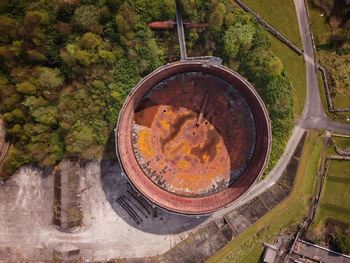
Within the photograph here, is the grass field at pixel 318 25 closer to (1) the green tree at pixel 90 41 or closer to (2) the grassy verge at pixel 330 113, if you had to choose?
(2) the grassy verge at pixel 330 113

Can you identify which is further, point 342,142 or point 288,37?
point 288,37

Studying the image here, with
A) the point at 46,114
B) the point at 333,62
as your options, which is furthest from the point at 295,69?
the point at 46,114

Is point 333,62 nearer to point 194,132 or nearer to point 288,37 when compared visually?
point 288,37

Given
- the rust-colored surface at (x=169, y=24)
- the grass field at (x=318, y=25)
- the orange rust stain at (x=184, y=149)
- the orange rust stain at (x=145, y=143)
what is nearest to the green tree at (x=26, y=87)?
the orange rust stain at (x=184, y=149)

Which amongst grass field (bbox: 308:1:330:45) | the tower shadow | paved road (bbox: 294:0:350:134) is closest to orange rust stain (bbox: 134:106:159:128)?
the tower shadow

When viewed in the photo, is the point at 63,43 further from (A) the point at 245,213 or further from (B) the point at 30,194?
(A) the point at 245,213

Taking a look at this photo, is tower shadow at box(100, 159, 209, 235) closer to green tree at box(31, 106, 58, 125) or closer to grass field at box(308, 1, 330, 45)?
green tree at box(31, 106, 58, 125)
